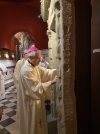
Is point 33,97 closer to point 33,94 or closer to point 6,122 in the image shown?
point 33,94

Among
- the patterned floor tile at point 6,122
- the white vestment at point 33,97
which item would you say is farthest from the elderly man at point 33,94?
the patterned floor tile at point 6,122

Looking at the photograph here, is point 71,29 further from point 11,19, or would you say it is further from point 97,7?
point 11,19

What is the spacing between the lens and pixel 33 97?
3.44 meters

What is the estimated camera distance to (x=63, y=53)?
85.7 inches

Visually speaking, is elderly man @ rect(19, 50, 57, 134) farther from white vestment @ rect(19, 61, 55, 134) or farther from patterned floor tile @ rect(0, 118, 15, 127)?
patterned floor tile @ rect(0, 118, 15, 127)

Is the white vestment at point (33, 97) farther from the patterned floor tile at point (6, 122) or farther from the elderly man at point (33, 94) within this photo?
the patterned floor tile at point (6, 122)

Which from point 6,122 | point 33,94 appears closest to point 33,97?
point 33,94

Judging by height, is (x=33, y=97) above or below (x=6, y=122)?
above

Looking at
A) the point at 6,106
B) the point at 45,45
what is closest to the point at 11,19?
the point at 45,45

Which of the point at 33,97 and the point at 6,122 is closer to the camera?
the point at 33,97

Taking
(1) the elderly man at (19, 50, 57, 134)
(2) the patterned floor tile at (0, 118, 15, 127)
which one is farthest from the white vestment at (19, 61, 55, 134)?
(2) the patterned floor tile at (0, 118, 15, 127)

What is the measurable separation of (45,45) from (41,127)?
286 inches

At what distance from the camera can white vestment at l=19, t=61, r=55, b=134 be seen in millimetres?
3426

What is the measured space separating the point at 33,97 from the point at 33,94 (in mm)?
47
